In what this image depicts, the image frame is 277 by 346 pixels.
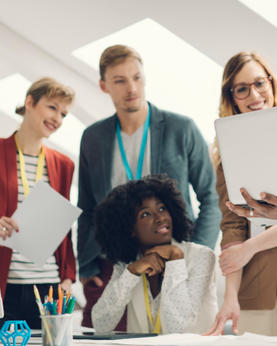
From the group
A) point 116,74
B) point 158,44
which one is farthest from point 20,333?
point 158,44

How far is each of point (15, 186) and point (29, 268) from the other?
1.28 feet

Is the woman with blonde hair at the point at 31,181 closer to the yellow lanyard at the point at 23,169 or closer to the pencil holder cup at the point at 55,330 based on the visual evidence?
the yellow lanyard at the point at 23,169

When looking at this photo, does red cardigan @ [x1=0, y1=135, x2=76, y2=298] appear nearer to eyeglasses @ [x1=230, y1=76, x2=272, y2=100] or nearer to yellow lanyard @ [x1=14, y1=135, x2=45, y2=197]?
yellow lanyard @ [x1=14, y1=135, x2=45, y2=197]

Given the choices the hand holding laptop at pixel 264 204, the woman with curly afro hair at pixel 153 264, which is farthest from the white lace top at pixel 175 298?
the hand holding laptop at pixel 264 204

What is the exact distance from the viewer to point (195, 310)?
2229 millimetres

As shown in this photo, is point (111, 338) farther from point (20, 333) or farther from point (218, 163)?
point (218, 163)

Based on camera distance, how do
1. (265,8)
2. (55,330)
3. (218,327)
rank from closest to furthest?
(55,330)
(218,327)
(265,8)

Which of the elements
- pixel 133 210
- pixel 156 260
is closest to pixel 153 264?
pixel 156 260

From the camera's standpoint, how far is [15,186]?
268cm

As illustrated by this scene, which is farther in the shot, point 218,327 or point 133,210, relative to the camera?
point 133,210

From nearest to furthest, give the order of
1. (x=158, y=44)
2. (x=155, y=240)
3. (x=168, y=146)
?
(x=155, y=240)
(x=168, y=146)
(x=158, y=44)

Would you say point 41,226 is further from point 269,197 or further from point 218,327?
point 269,197

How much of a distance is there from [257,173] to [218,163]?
670 mm

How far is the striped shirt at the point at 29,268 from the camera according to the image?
8.42ft
